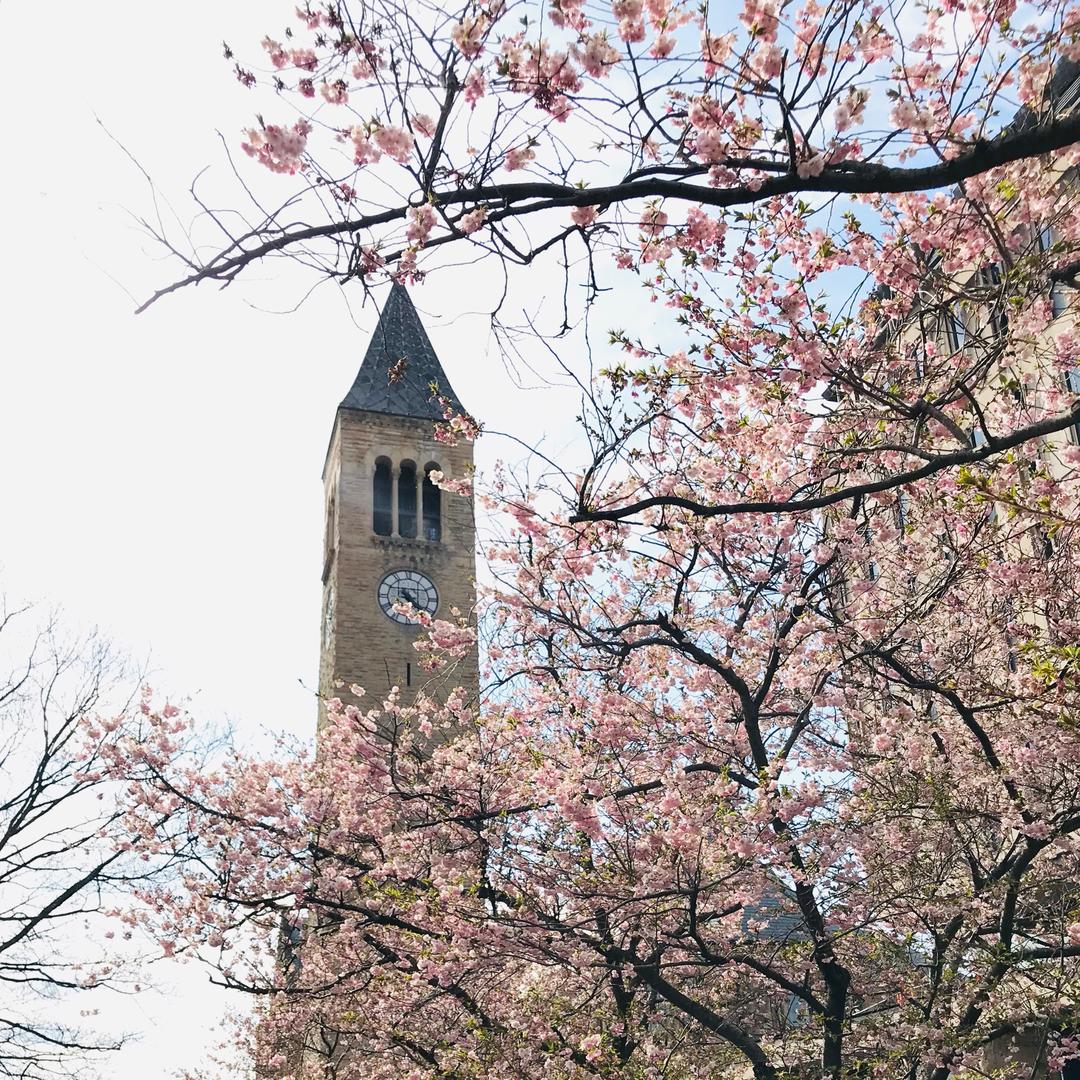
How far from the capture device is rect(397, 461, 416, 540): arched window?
121ft

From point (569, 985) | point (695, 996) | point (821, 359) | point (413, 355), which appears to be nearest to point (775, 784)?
point (821, 359)

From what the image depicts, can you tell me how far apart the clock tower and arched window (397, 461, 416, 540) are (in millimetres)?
34

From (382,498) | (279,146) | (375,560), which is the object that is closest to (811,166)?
(279,146)

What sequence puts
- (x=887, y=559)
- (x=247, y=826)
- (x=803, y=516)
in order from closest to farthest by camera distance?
(x=803, y=516)
(x=887, y=559)
(x=247, y=826)

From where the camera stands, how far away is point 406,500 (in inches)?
1497

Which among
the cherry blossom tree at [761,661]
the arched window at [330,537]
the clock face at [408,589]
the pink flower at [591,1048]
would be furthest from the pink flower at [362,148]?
the arched window at [330,537]

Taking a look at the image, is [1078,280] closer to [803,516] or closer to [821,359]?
[821,359]

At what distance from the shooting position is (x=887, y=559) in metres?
10.5

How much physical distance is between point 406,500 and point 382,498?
89cm

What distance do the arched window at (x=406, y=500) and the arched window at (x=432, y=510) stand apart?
419 millimetres

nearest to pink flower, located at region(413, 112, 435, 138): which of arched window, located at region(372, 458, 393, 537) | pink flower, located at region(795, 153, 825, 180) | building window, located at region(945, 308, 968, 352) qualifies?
pink flower, located at region(795, 153, 825, 180)

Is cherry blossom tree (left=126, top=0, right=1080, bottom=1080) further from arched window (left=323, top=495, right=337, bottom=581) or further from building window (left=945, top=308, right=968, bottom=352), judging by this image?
arched window (left=323, top=495, right=337, bottom=581)

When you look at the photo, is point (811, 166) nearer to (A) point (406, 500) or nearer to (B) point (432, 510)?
(B) point (432, 510)

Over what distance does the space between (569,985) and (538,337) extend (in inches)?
303
